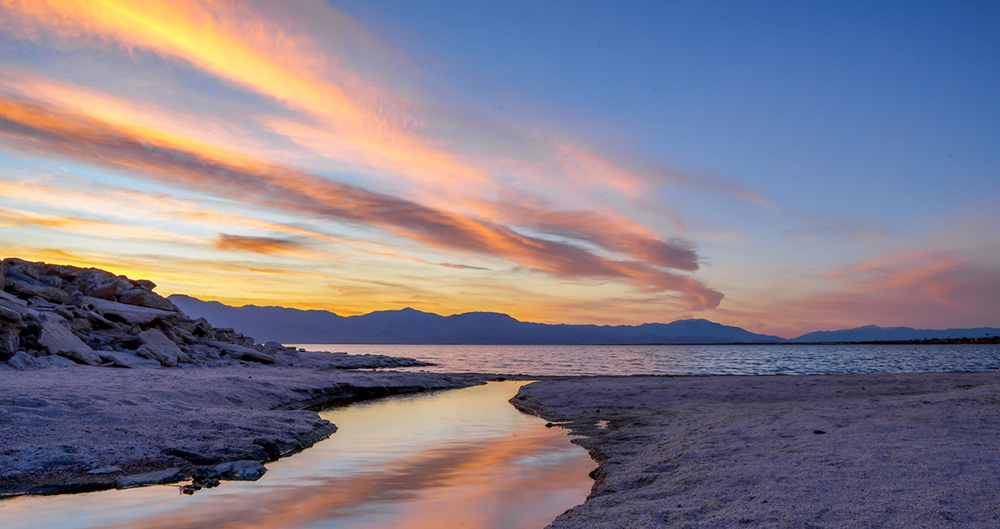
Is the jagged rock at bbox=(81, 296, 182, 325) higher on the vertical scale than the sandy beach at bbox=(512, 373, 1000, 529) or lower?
higher

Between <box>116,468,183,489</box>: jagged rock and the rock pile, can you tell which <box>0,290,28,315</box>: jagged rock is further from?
<box>116,468,183,489</box>: jagged rock

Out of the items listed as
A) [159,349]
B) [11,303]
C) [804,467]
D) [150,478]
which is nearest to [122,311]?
[159,349]

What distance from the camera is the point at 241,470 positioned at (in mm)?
10609

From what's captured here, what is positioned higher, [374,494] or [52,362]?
[52,362]

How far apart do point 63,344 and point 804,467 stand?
31480 millimetres

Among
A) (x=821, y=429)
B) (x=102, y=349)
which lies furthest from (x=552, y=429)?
(x=102, y=349)

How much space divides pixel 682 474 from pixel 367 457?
733cm

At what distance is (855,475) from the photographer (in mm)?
7996

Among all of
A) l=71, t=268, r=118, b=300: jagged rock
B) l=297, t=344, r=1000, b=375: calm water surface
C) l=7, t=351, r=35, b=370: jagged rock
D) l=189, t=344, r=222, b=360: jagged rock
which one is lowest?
l=297, t=344, r=1000, b=375: calm water surface

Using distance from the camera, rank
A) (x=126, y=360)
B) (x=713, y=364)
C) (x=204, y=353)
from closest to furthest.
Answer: (x=126, y=360) < (x=204, y=353) < (x=713, y=364)

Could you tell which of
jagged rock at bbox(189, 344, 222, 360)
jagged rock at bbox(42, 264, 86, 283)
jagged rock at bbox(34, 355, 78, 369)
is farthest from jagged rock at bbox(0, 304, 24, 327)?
jagged rock at bbox(42, 264, 86, 283)

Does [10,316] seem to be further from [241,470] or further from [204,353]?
[241,470]

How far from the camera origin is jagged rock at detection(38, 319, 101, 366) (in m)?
25.3

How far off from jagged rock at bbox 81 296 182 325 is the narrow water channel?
26497mm
